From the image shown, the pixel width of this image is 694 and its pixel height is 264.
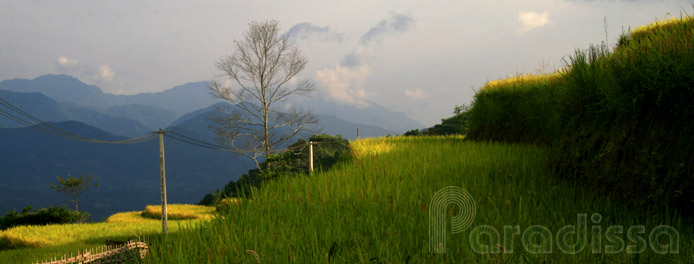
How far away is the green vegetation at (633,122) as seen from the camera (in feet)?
16.3

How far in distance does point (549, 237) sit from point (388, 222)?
64.8 inches

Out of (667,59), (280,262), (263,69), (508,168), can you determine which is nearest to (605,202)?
(667,59)

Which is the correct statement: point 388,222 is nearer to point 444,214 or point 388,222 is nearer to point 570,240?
point 444,214

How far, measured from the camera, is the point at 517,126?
626 inches

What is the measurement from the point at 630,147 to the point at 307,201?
4649 millimetres

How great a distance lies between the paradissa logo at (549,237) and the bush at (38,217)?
90.3ft

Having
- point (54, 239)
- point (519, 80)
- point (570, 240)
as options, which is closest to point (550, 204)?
point (570, 240)

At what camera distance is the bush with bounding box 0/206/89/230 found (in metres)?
23.8

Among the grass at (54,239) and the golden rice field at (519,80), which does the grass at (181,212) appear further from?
the golden rice field at (519,80)

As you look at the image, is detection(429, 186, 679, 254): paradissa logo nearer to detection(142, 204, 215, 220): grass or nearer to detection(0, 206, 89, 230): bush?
detection(142, 204, 215, 220): grass

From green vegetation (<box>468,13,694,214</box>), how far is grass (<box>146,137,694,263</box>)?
1.15 ft

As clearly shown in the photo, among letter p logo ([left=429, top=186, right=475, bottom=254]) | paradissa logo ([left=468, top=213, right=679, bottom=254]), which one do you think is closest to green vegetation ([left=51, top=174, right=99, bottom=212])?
letter p logo ([left=429, top=186, right=475, bottom=254])

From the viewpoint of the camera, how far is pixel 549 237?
3967 millimetres

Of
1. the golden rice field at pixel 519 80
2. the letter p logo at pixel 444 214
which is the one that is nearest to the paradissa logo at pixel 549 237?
the letter p logo at pixel 444 214
